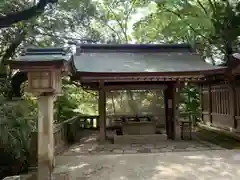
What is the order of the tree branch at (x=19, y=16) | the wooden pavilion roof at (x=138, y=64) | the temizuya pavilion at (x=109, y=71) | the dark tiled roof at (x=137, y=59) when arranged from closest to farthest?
the temizuya pavilion at (x=109, y=71) → the tree branch at (x=19, y=16) → the wooden pavilion roof at (x=138, y=64) → the dark tiled roof at (x=137, y=59)

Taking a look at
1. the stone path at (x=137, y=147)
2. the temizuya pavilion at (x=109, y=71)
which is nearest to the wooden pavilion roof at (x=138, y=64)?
the temizuya pavilion at (x=109, y=71)

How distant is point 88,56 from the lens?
12.2 metres

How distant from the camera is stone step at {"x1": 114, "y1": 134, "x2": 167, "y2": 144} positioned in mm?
10938

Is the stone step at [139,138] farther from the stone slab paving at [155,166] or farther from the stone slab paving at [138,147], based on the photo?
the stone slab paving at [155,166]

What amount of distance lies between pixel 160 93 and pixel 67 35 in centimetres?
531

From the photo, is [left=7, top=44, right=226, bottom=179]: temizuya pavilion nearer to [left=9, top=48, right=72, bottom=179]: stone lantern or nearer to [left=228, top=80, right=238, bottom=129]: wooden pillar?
[left=9, top=48, right=72, bottom=179]: stone lantern

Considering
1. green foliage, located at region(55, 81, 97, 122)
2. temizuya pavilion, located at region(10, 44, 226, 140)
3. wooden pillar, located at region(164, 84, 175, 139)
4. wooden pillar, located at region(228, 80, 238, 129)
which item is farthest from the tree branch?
wooden pillar, located at region(228, 80, 238, 129)

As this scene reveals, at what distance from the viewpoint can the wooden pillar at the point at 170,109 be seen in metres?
11.5

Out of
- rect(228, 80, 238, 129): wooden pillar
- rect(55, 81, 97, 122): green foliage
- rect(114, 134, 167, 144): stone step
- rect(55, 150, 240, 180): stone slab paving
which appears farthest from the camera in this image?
rect(55, 81, 97, 122): green foliage

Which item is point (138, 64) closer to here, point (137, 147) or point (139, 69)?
point (139, 69)

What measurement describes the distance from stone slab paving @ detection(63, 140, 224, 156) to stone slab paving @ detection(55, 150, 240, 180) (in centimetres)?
56

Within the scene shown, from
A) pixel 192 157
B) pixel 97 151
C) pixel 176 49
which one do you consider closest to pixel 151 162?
pixel 192 157

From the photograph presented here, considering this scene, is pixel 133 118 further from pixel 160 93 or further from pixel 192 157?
pixel 192 157

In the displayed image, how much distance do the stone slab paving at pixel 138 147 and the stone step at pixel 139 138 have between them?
443 millimetres
